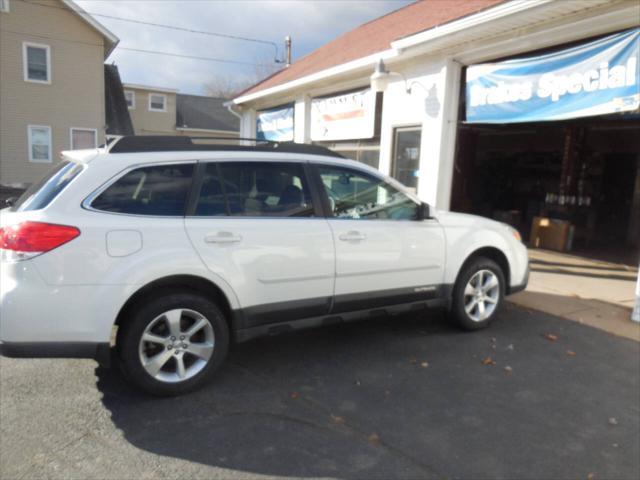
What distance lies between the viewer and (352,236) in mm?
4230

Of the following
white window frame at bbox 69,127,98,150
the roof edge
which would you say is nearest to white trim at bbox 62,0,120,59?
white window frame at bbox 69,127,98,150

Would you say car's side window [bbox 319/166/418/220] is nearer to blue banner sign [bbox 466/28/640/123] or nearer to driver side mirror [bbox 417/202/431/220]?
driver side mirror [bbox 417/202/431/220]

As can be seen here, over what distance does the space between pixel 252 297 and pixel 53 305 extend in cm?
133

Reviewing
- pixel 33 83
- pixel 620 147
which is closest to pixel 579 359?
pixel 620 147

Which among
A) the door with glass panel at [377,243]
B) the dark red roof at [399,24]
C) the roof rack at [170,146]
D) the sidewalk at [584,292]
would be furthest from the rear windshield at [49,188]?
the dark red roof at [399,24]

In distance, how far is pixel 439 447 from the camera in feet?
10.1

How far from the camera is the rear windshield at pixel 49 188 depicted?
3.34 metres

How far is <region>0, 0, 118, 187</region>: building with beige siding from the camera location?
20.5 m

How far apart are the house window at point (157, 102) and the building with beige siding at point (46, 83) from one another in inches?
452

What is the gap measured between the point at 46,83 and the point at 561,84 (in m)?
20.9

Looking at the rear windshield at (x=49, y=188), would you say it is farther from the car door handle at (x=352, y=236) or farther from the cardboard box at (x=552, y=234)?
the cardboard box at (x=552, y=234)

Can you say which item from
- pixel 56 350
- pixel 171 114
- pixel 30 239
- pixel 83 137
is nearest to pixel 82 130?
pixel 83 137

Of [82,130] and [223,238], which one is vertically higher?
[82,130]

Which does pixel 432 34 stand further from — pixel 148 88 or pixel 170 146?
pixel 148 88
